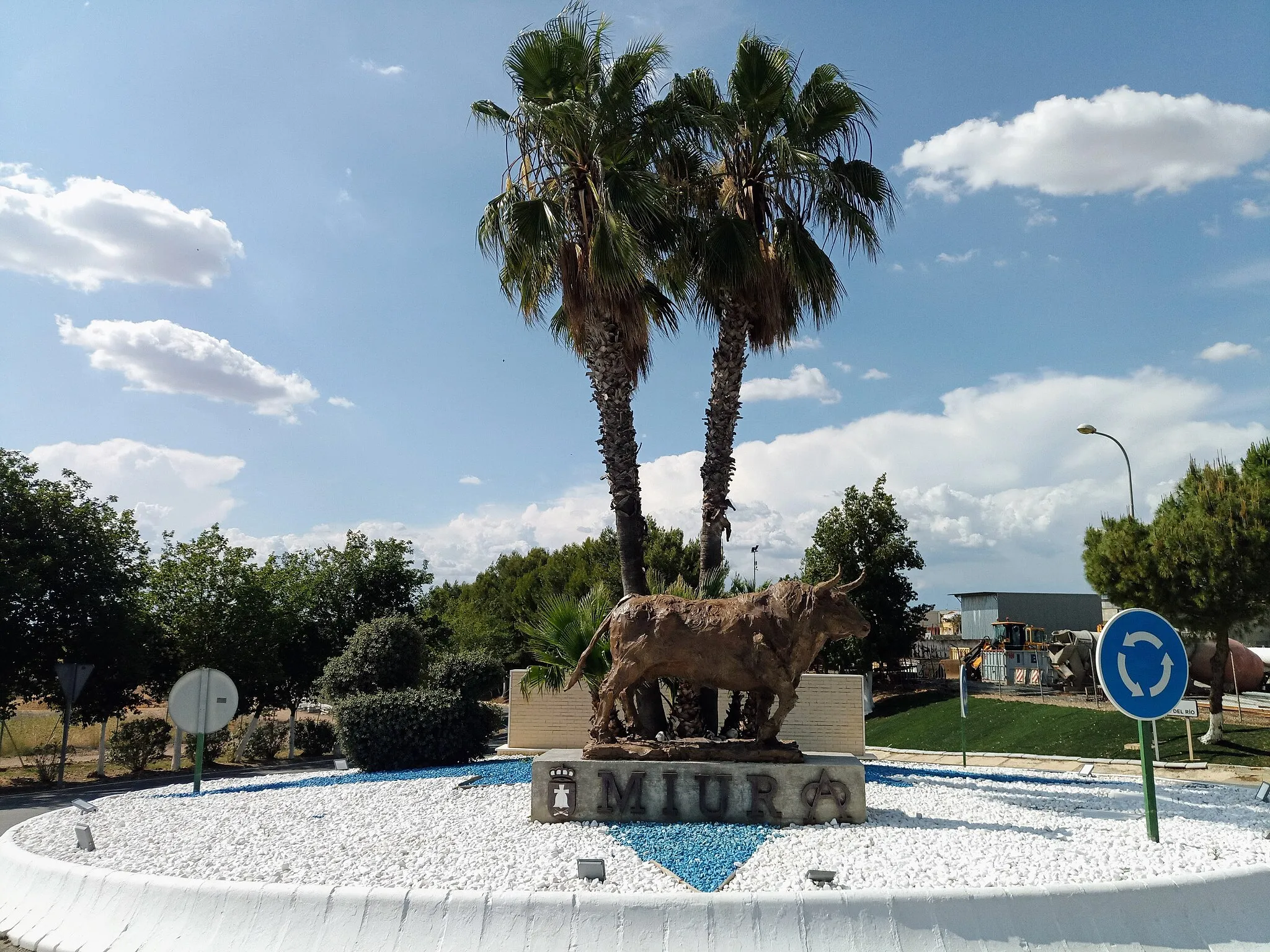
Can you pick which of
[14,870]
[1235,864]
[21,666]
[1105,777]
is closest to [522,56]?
[14,870]

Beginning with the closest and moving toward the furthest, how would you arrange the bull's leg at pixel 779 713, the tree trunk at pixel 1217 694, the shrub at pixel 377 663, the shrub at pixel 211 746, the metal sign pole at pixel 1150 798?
1. the metal sign pole at pixel 1150 798
2. the bull's leg at pixel 779 713
3. the shrub at pixel 377 663
4. the tree trunk at pixel 1217 694
5. the shrub at pixel 211 746

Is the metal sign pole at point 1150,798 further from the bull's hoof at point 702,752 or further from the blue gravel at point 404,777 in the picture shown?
the blue gravel at point 404,777

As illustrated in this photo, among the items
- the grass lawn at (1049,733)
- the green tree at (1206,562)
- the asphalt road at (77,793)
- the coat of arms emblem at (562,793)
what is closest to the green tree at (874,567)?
the grass lawn at (1049,733)

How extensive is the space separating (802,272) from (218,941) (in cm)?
1135

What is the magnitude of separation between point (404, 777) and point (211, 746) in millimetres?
14965

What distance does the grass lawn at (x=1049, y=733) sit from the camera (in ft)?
60.7

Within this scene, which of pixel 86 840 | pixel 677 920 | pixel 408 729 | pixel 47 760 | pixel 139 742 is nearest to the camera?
pixel 677 920

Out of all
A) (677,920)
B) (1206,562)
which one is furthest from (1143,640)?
(1206,562)

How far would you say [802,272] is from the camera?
1363cm

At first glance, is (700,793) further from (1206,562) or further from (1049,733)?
(1049,733)

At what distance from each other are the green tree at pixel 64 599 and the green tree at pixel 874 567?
2289cm

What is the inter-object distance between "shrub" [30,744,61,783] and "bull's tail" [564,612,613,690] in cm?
1583

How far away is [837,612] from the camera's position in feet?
30.7

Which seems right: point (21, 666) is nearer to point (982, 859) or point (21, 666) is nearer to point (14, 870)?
point (14, 870)
